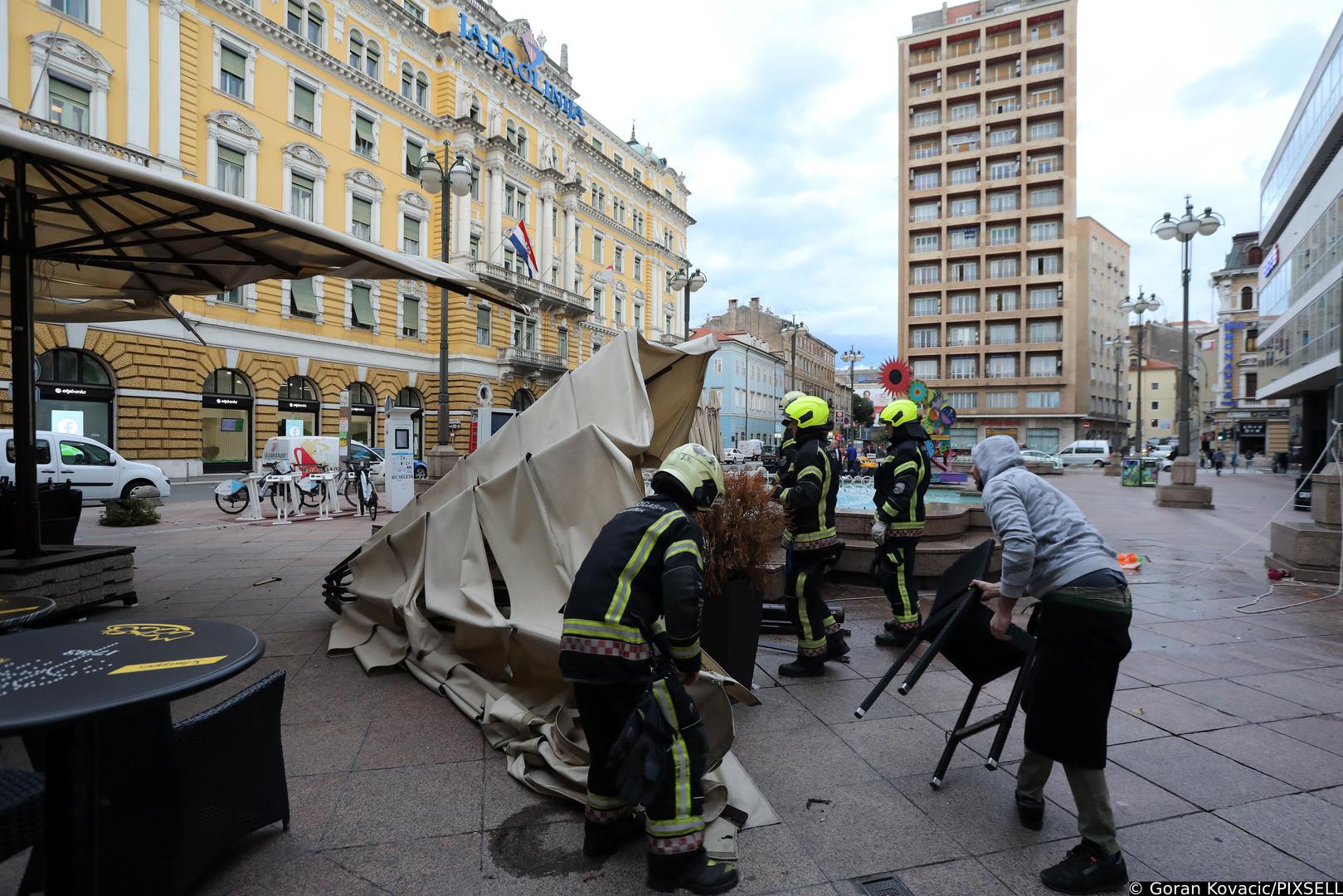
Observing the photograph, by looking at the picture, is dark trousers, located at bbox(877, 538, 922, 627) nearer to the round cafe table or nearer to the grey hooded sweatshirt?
the grey hooded sweatshirt

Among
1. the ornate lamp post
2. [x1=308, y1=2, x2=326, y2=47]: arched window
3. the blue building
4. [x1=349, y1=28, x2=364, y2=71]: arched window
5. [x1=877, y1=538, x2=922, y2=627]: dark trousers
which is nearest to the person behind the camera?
[x1=877, y1=538, x2=922, y2=627]: dark trousers

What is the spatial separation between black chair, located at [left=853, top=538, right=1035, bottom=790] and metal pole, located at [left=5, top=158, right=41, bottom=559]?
662 centimetres

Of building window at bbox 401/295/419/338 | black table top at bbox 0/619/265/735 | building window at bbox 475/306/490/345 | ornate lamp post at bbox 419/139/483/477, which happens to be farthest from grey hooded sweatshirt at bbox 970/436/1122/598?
building window at bbox 475/306/490/345

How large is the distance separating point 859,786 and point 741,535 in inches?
59.4

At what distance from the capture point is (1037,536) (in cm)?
297

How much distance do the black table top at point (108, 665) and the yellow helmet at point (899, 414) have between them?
4823 mm

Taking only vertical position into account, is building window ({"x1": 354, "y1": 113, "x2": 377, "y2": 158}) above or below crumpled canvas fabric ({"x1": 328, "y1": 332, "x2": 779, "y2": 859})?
above

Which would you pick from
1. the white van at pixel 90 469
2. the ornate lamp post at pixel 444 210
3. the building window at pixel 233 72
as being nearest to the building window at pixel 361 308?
the building window at pixel 233 72

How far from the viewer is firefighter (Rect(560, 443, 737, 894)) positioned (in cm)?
258

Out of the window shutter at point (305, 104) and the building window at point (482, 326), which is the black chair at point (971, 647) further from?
the building window at point (482, 326)

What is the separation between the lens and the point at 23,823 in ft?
7.22

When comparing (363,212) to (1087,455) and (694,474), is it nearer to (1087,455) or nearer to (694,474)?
(694,474)

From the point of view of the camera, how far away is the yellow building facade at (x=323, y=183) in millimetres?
21438

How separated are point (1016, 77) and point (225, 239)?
224 feet
